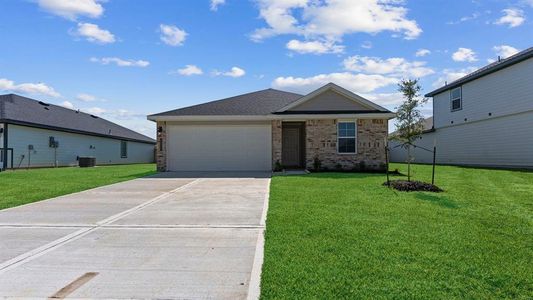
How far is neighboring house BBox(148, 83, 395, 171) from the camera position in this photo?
56.6ft

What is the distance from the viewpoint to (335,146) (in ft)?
57.0

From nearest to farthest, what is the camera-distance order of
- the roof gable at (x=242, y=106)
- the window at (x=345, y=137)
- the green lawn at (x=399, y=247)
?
1. the green lawn at (x=399, y=247)
2. the window at (x=345, y=137)
3. the roof gable at (x=242, y=106)

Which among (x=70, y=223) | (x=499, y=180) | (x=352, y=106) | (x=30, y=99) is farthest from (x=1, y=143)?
(x=499, y=180)

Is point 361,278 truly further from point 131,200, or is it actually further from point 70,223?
point 131,200

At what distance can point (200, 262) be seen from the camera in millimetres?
4473

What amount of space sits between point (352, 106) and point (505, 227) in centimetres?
1200

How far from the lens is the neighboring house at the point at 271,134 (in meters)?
17.2

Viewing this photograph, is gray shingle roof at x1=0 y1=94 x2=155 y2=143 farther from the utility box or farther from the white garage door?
the white garage door

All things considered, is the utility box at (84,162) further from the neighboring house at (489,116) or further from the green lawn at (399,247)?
the neighboring house at (489,116)

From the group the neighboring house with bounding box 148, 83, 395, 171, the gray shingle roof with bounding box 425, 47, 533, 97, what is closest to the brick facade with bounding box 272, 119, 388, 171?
the neighboring house with bounding box 148, 83, 395, 171

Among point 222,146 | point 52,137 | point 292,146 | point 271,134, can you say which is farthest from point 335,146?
point 52,137

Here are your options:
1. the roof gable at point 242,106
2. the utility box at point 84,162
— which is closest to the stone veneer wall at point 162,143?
the roof gable at point 242,106

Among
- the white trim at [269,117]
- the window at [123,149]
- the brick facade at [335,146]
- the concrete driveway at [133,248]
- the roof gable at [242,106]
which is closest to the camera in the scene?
the concrete driveway at [133,248]

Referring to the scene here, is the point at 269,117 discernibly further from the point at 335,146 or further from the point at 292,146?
the point at 335,146
